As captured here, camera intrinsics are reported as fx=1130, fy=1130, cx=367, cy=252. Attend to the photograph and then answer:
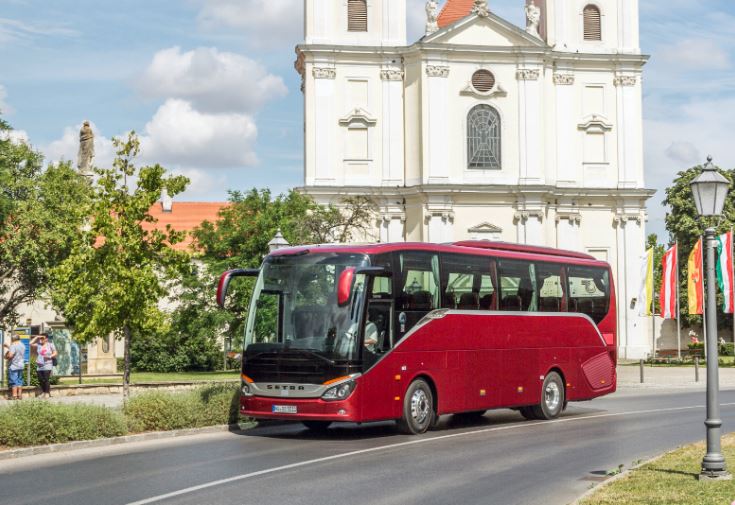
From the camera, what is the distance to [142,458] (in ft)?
52.3

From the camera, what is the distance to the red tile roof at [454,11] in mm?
68312

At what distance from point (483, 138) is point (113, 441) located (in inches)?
1764

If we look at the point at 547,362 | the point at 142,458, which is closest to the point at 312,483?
the point at 142,458

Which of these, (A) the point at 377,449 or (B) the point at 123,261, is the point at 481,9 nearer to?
(B) the point at 123,261

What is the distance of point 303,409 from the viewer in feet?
60.9

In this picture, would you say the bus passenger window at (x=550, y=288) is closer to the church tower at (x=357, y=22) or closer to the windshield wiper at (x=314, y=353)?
the windshield wiper at (x=314, y=353)

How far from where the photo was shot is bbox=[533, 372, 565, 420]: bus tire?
23344mm

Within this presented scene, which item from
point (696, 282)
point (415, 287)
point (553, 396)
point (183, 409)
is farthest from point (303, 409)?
point (696, 282)

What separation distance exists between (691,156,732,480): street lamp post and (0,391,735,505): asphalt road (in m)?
1.35

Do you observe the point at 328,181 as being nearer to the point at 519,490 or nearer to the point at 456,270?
the point at 456,270

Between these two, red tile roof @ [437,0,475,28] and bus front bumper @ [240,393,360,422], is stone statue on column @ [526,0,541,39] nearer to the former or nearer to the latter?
red tile roof @ [437,0,475,28]

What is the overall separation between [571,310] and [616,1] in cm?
4293

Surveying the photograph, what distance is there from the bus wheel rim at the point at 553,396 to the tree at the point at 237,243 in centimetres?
2552

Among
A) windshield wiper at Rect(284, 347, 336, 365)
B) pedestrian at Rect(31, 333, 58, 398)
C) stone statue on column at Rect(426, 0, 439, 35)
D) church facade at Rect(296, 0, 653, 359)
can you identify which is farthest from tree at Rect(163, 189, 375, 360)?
windshield wiper at Rect(284, 347, 336, 365)
